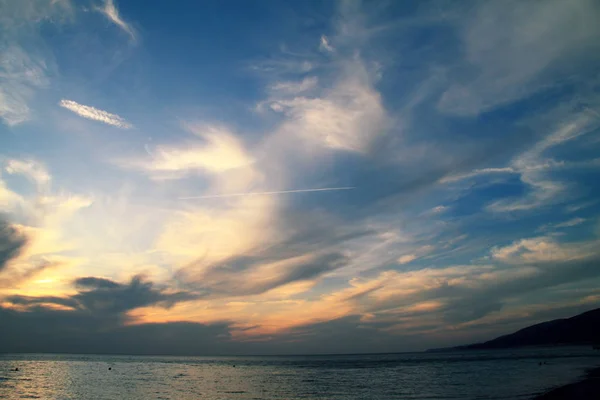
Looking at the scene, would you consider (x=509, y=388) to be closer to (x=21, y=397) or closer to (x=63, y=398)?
(x=63, y=398)

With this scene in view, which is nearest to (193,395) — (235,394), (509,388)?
(235,394)

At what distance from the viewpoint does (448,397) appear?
47062 millimetres

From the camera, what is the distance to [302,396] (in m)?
54.7

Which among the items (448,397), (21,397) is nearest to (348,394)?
(448,397)

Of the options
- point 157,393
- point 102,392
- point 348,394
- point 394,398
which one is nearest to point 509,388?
point 394,398

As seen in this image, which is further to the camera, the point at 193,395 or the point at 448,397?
the point at 193,395

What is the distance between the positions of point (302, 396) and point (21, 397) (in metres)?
44.9

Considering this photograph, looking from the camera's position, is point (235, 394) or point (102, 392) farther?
point (102, 392)

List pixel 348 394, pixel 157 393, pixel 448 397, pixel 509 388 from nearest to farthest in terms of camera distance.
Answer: pixel 448 397 → pixel 509 388 → pixel 348 394 → pixel 157 393

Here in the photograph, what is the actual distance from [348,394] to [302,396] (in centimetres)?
749

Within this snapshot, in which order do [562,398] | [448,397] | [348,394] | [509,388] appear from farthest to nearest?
1. [348,394]
2. [509,388]
3. [448,397]
4. [562,398]

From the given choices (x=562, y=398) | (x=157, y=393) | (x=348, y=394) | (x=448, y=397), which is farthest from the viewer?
(x=157, y=393)

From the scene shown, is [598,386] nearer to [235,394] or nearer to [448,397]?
[448,397]

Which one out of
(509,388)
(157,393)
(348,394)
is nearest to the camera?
(509,388)
